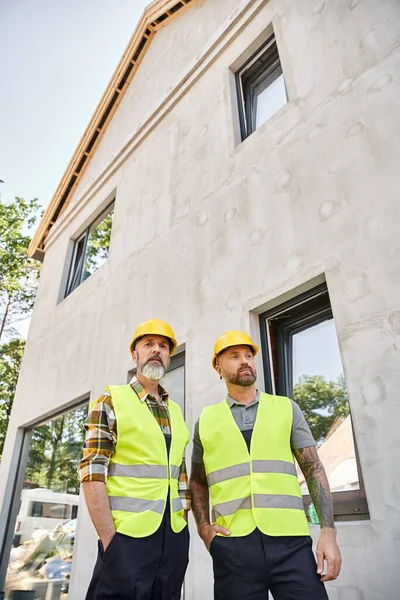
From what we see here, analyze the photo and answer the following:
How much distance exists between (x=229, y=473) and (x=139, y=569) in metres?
0.57

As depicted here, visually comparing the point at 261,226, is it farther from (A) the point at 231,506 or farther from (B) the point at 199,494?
(A) the point at 231,506

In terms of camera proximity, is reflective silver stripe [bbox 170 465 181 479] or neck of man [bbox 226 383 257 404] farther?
neck of man [bbox 226 383 257 404]

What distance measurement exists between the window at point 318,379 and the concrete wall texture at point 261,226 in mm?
181

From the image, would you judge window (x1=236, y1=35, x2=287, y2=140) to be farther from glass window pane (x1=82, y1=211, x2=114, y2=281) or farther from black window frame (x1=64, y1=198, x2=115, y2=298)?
black window frame (x1=64, y1=198, x2=115, y2=298)

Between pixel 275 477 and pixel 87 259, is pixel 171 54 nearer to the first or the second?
pixel 87 259

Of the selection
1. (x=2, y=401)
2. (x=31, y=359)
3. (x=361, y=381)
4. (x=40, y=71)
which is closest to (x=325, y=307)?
(x=361, y=381)

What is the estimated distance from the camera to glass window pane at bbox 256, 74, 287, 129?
444cm

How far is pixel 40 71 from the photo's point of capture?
903 centimetres

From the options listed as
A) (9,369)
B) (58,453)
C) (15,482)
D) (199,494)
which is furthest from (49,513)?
(9,369)

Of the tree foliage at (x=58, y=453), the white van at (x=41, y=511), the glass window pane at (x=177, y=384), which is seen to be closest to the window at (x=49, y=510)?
the white van at (x=41, y=511)

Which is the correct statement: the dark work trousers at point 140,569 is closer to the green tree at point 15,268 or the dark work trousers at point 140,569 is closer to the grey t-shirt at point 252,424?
the grey t-shirt at point 252,424

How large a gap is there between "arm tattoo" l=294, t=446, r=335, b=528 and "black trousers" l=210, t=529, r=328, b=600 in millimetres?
139

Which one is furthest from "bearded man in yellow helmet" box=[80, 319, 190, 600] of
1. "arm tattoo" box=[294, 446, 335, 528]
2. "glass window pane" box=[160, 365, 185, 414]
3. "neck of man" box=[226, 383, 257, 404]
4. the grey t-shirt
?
"glass window pane" box=[160, 365, 185, 414]

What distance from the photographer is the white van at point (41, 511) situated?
539 centimetres
